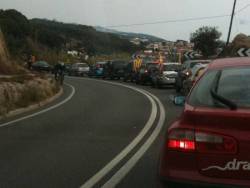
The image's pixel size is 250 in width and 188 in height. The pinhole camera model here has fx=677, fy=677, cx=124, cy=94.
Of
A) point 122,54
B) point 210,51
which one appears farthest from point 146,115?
point 122,54

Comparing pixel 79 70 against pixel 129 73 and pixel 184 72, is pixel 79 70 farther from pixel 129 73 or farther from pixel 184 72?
pixel 184 72

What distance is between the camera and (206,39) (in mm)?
77938

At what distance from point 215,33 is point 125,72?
86.9 ft

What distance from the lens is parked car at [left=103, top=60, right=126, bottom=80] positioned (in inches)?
2255

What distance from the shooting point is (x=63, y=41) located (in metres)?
120

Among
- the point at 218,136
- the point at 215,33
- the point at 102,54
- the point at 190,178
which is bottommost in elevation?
the point at 102,54

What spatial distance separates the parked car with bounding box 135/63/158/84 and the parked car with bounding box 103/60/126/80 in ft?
31.5

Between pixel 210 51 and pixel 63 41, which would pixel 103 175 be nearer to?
pixel 210 51

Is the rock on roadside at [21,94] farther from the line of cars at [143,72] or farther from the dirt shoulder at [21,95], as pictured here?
the line of cars at [143,72]

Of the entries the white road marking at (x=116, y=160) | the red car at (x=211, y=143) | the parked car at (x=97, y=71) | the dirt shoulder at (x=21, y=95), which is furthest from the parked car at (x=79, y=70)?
the red car at (x=211, y=143)

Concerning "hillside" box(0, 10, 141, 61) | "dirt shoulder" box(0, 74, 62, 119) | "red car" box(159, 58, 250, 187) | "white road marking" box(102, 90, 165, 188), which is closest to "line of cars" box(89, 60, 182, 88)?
"dirt shoulder" box(0, 74, 62, 119)

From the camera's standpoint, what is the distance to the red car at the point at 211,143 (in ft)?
17.1

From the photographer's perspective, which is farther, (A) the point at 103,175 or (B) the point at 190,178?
(A) the point at 103,175

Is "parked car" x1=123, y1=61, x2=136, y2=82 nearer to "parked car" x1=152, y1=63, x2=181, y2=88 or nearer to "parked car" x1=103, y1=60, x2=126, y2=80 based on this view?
"parked car" x1=103, y1=60, x2=126, y2=80
